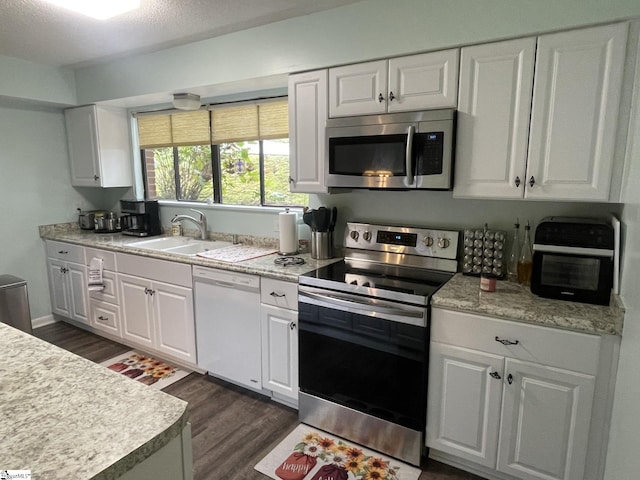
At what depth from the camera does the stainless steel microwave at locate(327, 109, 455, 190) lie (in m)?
2.04

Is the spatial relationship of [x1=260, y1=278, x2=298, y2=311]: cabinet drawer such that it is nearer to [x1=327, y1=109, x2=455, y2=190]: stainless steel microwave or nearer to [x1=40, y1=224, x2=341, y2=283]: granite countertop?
[x1=40, y1=224, x2=341, y2=283]: granite countertop

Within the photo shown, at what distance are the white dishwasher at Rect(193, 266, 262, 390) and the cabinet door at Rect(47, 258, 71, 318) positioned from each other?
1.87 meters

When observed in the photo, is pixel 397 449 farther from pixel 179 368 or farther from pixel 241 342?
pixel 179 368

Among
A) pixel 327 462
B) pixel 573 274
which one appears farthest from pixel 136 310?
pixel 573 274

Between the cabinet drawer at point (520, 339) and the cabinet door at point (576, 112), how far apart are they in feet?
2.12

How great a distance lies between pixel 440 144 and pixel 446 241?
0.62 m

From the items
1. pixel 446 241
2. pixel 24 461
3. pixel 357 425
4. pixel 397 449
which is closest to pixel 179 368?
pixel 357 425

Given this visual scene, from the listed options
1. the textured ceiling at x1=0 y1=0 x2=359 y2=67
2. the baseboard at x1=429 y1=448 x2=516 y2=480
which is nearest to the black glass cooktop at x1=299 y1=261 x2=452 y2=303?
the baseboard at x1=429 y1=448 x2=516 y2=480

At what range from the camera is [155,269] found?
117 inches

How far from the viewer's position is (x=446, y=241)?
2.38 m

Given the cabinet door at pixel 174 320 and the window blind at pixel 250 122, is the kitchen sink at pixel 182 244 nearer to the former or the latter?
the cabinet door at pixel 174 320

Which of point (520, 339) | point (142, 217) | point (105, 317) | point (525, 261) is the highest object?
point (142, 217)

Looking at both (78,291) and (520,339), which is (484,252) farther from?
(78,291)

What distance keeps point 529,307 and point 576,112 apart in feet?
2.94
